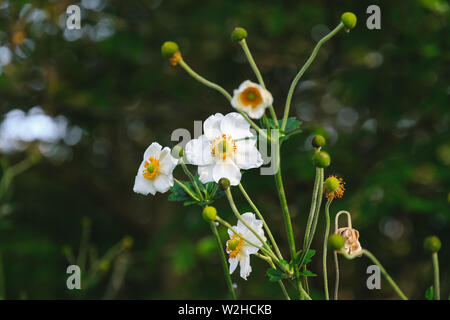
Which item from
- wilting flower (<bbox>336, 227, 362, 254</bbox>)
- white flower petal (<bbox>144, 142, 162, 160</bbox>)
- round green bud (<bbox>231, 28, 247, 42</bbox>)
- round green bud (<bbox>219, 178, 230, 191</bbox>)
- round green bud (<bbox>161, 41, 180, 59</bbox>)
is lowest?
wilting flower (<bbox>336, 227, 362, 254</bbox>)

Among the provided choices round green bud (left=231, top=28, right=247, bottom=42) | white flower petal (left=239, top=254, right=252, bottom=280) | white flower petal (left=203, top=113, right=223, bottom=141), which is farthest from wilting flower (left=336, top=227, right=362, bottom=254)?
round green bud (left=231, top=28, right=247, bottom=42)

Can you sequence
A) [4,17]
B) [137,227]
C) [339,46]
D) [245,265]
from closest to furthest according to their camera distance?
[245,265] → [4,17] → [339,46] → [137,227]

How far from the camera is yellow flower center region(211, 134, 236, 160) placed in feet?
2.87

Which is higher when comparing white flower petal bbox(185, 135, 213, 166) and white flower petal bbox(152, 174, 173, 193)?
white flower petal bbox(185, 135, 213, 166)

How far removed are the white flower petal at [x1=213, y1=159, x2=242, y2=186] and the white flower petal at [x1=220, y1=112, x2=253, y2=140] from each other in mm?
71

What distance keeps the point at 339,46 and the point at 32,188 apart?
2986 mm

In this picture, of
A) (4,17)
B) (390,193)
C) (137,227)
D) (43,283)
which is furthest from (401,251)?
(4,17)

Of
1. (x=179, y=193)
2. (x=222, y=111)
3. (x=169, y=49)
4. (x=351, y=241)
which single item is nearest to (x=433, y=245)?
(x=351, y=241)

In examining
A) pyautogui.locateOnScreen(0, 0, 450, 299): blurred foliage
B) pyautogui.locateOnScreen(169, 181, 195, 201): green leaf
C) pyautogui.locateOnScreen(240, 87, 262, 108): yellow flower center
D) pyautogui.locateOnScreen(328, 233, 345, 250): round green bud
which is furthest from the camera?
pyautogui.locateOnScreen(0, 0, 450, 299): blurred foliage

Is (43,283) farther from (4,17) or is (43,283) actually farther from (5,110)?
(4,17)

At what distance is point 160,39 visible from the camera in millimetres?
3504

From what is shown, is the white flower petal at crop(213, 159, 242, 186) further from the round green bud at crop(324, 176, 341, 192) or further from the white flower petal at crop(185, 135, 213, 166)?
the round green bud at crop(324, 176, 341, 192)

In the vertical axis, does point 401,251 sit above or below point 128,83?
below
